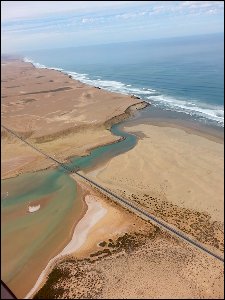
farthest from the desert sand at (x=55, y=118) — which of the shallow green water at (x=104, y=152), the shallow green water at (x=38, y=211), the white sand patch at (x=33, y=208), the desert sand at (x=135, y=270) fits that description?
the desert sand at (x=135, y=270)

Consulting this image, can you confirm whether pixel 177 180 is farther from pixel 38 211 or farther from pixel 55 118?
pixel 55 118

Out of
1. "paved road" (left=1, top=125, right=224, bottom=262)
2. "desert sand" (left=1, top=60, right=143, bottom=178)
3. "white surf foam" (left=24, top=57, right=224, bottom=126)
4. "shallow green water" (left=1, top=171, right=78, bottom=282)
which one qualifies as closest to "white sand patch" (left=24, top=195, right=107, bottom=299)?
"shallow green water" (left=1, top=171, right=78, bottom=282)

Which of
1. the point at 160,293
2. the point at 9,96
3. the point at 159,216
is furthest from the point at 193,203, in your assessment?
the point at 9,96

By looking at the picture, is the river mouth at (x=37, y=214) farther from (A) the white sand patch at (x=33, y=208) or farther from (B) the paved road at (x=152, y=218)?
(B) the paved road at (x=152, y=218)

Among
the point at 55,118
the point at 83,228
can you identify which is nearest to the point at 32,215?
the point at 83,228

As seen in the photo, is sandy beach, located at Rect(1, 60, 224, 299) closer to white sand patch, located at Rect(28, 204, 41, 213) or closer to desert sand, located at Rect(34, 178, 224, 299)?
desert sand, located at Rect(34, 178, 224, 299)

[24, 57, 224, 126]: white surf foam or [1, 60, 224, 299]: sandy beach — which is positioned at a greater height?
[24, 57, 224, 126]: white surf foam
